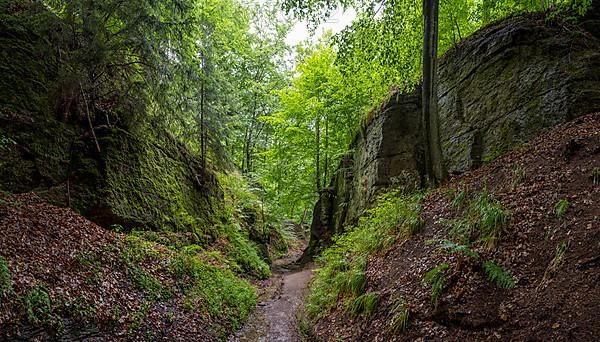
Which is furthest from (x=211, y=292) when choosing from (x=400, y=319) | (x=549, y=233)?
(x=549, y=233)

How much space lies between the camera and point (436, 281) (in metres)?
5.69

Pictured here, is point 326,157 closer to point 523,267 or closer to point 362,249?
point 362,249

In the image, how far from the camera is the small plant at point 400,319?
18.1 feet

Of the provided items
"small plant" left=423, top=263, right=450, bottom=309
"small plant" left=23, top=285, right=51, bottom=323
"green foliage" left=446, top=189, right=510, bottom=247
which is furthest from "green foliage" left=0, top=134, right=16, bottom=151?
"green foliage" left=446, top=189, right=510, bottom=247

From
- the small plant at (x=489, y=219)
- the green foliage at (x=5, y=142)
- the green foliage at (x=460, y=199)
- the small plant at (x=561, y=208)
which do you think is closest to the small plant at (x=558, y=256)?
the small plant at (x=561, y=208)

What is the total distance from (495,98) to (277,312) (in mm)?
9022

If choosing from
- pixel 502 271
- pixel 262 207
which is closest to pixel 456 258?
pixel 502 271

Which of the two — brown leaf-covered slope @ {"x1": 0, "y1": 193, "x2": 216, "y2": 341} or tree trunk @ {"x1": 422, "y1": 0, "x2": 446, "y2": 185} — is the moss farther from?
tree trunk @ {"x1": 422, "y1": 0, "x2": 446, "y2": 185}

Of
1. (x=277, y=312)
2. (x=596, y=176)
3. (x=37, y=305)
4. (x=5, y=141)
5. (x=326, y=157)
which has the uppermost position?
(x=326, y=157)

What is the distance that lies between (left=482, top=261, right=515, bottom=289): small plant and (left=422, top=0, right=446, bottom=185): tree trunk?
16.2 feet

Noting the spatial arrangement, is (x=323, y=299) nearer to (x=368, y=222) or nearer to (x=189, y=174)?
(x=368, y=222)

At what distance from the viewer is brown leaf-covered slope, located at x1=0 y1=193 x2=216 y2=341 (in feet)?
16.8

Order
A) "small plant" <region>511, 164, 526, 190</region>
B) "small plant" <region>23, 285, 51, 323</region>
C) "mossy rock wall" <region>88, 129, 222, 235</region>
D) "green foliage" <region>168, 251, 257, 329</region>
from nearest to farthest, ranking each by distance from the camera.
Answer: "small plant" <region>23, 285, 51, 323</region>
"small plant" <region>511, 164, 526, 190</region>
"green foliage" <region>168, 251, 257, 329</region>
"mossy rock wall" <region>88, 129, 222, 235</region>

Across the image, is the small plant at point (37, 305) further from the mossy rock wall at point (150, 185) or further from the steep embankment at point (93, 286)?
the mossy rock wall at point (150, 185)
